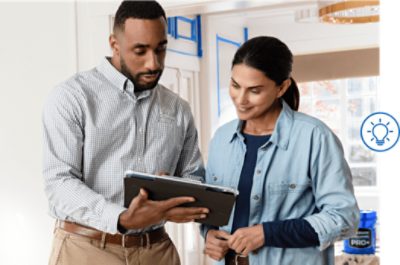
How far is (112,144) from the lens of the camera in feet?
6.00

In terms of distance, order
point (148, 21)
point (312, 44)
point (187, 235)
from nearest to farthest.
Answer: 1. point (148, 21)
2. point (187, 235)
3. point (312, 44)

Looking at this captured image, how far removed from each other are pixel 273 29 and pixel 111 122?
4391mm

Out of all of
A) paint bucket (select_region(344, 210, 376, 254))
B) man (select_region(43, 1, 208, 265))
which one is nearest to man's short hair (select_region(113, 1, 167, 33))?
man (select_region(43, 1, 208, 265))

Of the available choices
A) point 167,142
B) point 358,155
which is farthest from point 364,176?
point 167,142

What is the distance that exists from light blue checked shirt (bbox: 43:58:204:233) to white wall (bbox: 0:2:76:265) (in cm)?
144

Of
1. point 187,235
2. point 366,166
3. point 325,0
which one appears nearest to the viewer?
point 325,0

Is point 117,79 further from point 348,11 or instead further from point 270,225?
point 348,11

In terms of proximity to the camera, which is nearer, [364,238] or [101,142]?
[101,142]

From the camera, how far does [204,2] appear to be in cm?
275

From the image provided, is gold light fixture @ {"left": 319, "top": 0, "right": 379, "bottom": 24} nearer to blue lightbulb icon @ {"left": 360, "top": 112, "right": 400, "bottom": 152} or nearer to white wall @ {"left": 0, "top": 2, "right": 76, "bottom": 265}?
white wall @ {"left": 0, "top": 2, "right": 76, "bottom": 265}

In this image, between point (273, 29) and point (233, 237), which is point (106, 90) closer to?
point (233, 237)

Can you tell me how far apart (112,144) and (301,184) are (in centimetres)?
61

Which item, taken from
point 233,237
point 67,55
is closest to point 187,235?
point 67,55

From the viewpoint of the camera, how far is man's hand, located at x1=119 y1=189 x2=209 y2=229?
5.19 feet
